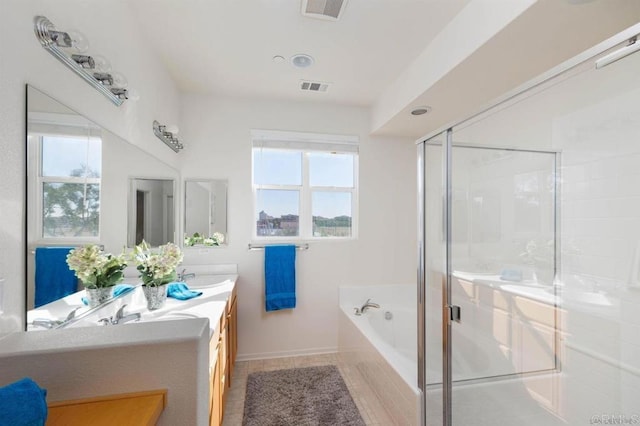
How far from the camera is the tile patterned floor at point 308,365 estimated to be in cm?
192

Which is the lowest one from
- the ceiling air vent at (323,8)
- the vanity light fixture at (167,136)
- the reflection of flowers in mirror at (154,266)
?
the reflection of flowers in mirror at (154,266)

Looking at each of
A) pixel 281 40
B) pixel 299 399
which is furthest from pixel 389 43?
pixel 299 399

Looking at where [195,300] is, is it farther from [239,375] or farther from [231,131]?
[231,131]

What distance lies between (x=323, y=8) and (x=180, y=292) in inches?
80.0

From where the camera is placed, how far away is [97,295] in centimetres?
136

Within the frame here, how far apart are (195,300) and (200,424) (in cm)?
105

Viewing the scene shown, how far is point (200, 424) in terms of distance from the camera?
36.2 inches

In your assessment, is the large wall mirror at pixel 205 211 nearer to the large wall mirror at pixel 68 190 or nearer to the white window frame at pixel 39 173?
the large wall mirror at pixel 68 190

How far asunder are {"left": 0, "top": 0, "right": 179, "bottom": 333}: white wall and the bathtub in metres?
1.88

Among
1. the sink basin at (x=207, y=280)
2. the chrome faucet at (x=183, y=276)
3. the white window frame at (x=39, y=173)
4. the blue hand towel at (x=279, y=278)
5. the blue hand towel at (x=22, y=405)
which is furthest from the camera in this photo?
the blue hand towel at (x=279, y=278)

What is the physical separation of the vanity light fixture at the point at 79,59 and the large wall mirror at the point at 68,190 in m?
0.18

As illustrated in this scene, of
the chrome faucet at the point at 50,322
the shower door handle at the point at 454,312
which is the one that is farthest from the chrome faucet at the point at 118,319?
the shower door handle at the point at 454,312

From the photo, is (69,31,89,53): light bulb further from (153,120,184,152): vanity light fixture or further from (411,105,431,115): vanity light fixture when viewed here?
→ (411,105,431,115): vanity light fixture

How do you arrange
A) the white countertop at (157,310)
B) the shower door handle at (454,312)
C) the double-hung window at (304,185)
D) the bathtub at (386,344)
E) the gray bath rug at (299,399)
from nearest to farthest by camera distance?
the white countertop at (157,310) → the shower door handle at (454,312) → the bathtub at (386,344) → the gray bath rug at (299,399) → the double-hung window at (304,185)
